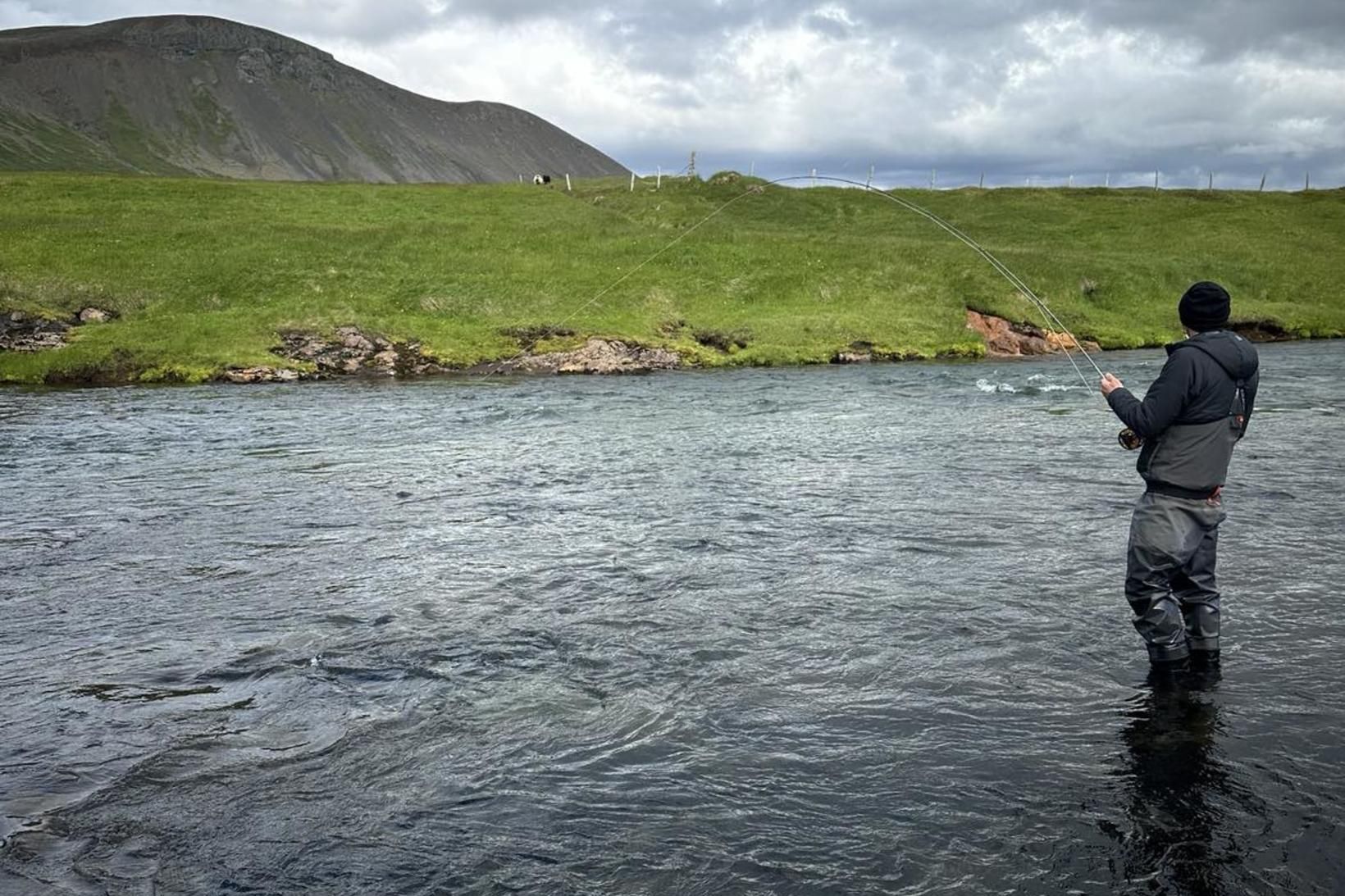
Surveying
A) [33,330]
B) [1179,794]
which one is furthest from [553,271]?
[1179,794]

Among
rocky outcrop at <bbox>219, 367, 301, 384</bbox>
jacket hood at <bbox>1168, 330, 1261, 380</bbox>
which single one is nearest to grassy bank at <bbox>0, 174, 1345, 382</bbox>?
rocky outcrop at <bbox>219, 367, 301, 384</bbox>

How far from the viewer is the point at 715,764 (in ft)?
26.5

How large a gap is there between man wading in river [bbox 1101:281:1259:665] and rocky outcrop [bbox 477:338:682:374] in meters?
33.3

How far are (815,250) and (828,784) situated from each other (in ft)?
184

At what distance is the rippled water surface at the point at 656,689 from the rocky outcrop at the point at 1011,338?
28205mm

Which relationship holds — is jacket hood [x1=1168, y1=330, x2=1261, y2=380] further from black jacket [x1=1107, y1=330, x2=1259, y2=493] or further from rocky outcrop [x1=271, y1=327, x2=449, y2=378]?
rocky outcrop [x1=271, y1=327, x2=449, y2=378]

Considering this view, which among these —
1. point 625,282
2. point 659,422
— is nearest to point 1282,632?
point 659,422

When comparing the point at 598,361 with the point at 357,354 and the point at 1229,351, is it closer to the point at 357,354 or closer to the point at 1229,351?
the point at 357,354

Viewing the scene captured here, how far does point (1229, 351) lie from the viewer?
30.5 ft

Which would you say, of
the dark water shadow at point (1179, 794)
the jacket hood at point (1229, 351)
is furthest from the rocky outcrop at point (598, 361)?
the dark water shadow at point (1179, 794)

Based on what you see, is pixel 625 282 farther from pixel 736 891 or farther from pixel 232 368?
pixel 736 891

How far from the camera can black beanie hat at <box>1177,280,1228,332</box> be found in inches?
370

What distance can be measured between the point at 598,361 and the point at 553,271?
547 inches

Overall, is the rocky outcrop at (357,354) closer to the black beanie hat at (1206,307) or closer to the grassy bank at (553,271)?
the grassy bank at (553,271)
